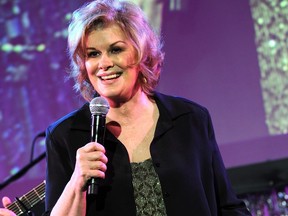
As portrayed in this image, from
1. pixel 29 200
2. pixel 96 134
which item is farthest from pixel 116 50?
pixel 29 200

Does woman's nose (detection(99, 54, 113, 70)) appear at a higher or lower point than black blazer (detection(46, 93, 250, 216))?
higher

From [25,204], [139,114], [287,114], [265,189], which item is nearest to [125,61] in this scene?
[139,114]

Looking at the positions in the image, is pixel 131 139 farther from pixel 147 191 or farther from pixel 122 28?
pixel 122 28

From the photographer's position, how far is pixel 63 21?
12.2 feet

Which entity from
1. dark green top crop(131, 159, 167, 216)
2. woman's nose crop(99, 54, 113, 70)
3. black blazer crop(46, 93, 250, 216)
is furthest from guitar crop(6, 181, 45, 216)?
woman's nose crop(99, 54, 113, 70)

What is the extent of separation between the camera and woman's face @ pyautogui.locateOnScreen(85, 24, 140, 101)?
1.84 m

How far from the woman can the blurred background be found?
1.11 m

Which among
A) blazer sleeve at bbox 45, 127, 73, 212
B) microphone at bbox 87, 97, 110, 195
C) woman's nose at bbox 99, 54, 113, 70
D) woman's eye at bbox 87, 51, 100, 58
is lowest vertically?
blazer sleeve at bbox 45, 127, 73, 212

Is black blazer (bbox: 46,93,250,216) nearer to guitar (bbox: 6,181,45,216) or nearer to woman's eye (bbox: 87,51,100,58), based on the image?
woman's eye (bbox: 87,51,100,58)

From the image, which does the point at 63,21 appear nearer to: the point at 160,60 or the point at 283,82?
the point at 283,82

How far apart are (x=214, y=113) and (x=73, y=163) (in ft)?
5.30

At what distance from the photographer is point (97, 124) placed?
64.6 inches

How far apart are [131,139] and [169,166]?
188mm

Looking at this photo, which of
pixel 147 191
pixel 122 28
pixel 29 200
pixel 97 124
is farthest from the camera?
pixel 29 200
